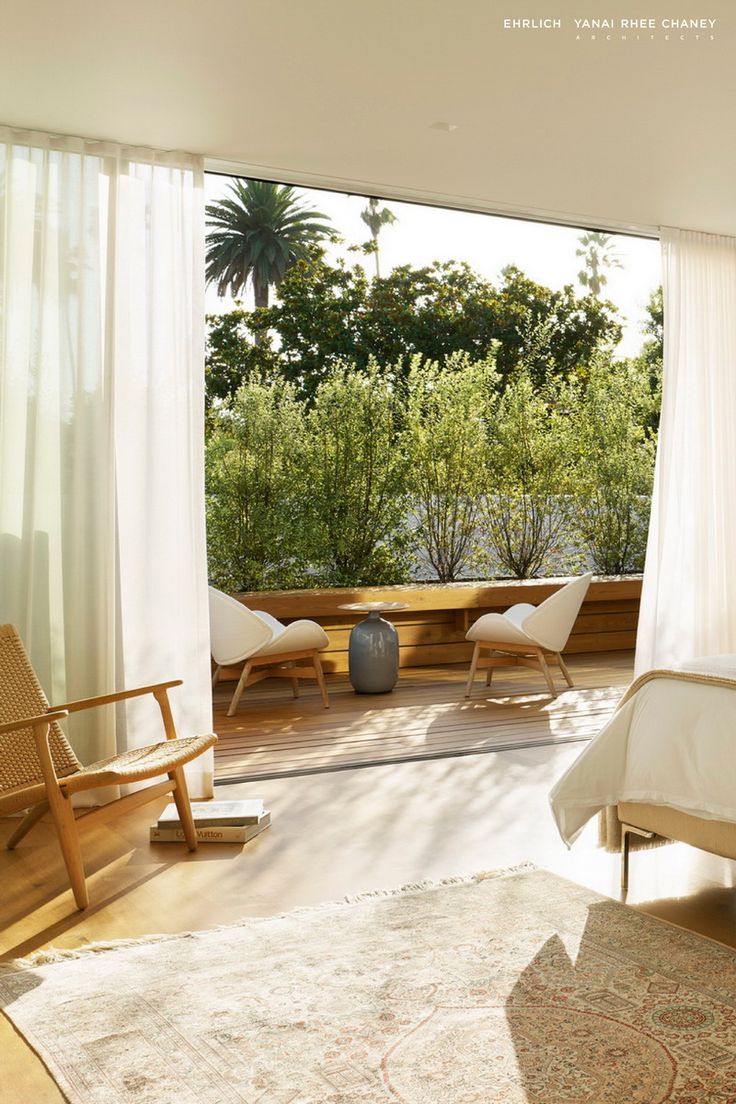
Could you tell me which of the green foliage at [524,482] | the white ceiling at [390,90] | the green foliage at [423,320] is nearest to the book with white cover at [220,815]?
the white ceiling at [390,90]

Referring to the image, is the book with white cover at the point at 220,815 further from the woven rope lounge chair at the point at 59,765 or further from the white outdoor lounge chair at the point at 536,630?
the white outdoor lounge chair at the point at 536,630

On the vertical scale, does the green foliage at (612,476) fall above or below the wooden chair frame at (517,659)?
above

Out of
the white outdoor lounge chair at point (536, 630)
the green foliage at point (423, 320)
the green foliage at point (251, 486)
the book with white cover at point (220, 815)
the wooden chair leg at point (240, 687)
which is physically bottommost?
the book with white cover at point (220, 815)

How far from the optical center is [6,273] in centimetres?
425

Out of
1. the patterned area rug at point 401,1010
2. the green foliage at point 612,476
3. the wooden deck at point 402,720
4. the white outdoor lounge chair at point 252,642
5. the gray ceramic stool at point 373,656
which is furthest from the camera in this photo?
the green foliage at point 612,476

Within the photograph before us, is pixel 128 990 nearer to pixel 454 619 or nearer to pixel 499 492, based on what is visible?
pixel 454 619

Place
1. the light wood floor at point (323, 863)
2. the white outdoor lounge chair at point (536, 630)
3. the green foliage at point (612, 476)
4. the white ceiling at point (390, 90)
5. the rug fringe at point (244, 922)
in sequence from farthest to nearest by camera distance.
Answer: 1. the green foliage at point (612, 476)
2. the white outdoor lounge chair at point (536, 630)
3. the white ceiling at point (390, 90)
4. the light wood floor at point (323, 863)
5. the rug fringe at point (244, 922)

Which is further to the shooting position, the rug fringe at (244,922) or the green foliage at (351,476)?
the green foliage at (351,476)

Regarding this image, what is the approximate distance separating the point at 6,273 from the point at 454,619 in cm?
514

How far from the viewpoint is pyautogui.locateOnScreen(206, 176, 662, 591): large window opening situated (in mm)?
8961

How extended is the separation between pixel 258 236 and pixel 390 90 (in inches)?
333

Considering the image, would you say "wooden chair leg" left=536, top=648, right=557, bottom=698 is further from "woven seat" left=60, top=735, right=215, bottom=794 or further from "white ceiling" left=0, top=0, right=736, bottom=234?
"woven seat" left=60, top=735, right=215, bottom=794

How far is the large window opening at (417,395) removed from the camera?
29.4 ft

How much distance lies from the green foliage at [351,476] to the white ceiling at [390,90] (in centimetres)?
392
